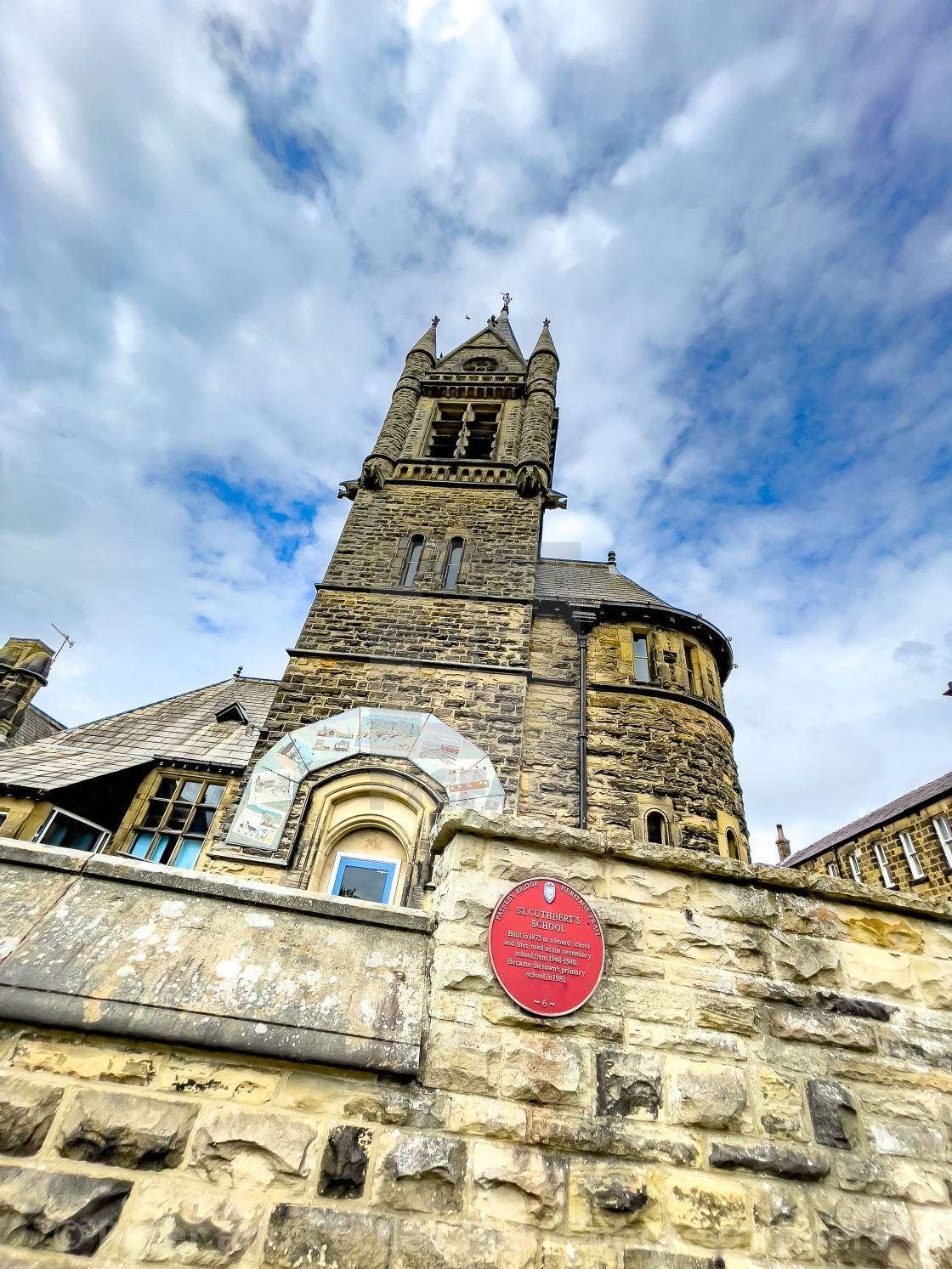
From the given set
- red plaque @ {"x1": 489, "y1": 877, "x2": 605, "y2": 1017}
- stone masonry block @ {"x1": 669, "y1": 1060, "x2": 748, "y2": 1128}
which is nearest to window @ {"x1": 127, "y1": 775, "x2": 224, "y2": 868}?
red plaque @ {"x1": 489, "y1": 877, "x2": 605, "y2": 1017}

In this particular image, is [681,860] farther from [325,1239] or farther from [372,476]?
[372,476]

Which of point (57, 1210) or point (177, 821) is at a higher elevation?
point (177, 821)

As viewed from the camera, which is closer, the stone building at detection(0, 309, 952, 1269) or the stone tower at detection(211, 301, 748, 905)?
the stone building at detection(0, 309, 952, 1269)

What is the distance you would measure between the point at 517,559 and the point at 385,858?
21.7 feet

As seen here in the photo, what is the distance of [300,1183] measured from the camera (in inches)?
81.8

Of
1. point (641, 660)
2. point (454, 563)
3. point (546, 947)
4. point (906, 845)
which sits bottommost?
point (546, 947)

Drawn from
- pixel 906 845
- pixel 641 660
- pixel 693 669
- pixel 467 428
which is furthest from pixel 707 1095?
pixel 906 845

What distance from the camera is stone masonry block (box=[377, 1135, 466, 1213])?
2.11m

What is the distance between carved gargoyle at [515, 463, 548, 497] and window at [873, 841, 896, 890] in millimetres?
19882

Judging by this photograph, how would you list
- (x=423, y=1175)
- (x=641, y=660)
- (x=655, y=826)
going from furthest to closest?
(x=641, y=660) < (x=655, y=826) < (x=423, y=1175)

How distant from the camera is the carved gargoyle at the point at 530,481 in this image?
14.0 metres

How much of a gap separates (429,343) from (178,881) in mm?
19784

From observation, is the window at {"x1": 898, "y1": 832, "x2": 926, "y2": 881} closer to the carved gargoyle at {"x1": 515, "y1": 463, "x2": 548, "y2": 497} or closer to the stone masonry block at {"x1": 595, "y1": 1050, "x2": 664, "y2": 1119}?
the carved gargoyle at {"x1": 515, "y1": 463, "x2": 548, "y2": 497}

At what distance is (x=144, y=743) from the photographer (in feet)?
41.8
